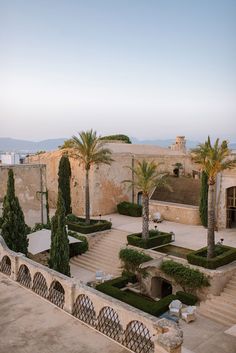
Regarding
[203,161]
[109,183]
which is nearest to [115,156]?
[109,183]

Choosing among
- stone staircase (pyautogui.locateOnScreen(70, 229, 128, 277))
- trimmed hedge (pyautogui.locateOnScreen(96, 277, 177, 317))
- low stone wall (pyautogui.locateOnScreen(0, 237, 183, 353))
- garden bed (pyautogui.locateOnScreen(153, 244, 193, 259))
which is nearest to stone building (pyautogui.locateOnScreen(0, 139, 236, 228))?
stone staircase (pyautogui.locateOnScreen(70, 229, 128, 277))

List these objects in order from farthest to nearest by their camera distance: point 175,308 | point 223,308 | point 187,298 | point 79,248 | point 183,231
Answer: point 183,231 → point 79,248 → point 187,298 → point 223,308 → point 175,308

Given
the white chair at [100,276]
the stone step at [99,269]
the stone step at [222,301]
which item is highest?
the white chair at [100,276]

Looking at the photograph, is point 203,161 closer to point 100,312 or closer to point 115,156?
point 100,312

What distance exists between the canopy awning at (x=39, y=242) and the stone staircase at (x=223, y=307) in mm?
9784

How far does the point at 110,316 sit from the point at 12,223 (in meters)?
12.8

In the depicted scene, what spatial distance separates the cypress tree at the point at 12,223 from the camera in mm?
20609

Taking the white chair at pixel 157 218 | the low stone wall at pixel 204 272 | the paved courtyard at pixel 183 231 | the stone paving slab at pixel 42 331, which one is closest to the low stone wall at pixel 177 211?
the paved courtyard at pixel 183 231

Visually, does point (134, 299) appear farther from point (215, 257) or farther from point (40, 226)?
point (40, 226)

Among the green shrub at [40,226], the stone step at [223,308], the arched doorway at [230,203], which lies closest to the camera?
the stone step at [223,308]

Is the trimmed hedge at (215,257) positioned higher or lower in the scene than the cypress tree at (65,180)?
lower

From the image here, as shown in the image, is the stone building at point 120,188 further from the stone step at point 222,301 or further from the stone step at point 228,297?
the stone step at point 222,301

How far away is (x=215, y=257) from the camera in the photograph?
20.0 meters

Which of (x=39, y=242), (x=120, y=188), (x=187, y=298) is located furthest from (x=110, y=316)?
(x=120, y=188)
